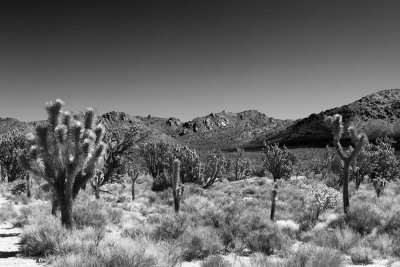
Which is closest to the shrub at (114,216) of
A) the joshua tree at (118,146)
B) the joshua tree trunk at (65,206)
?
the joshua tree trunk at (65,206)

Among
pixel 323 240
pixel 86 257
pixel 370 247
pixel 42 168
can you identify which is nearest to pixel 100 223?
pixel 42 168

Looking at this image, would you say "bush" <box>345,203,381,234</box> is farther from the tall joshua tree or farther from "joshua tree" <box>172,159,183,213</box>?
the tall joshua tree

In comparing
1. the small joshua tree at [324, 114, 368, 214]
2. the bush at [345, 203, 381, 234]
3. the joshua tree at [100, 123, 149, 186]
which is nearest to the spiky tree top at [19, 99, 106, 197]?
the bush at [345, 203, 381, 234]

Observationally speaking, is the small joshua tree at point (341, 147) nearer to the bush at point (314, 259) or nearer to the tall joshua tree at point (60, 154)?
the bush at point (314, 259)

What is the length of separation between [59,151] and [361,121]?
400ft

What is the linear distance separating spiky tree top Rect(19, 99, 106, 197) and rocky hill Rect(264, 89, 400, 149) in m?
104

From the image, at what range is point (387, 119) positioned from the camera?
122438 mm

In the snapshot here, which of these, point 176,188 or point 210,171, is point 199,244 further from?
point 210,171

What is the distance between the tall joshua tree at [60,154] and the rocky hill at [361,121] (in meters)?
104

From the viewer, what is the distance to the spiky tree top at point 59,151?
35.2 feet

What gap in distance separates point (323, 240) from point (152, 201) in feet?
40.0

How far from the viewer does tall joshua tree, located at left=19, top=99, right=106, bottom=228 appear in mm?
10750

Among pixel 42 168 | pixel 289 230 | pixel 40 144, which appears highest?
pixel 40 144

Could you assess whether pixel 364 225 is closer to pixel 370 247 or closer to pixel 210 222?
pixel 370 247
